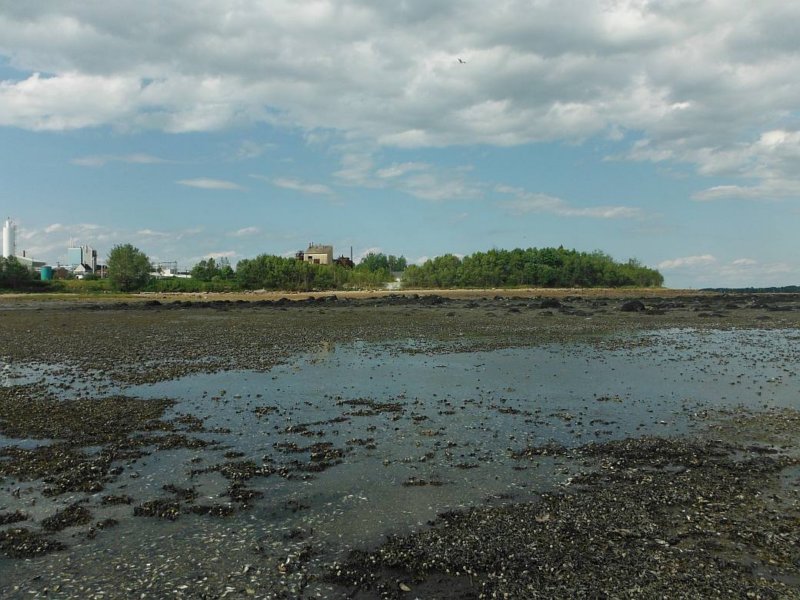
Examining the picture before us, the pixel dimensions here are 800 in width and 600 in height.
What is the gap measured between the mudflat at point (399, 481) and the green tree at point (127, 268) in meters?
109

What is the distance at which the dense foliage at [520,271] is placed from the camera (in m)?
166

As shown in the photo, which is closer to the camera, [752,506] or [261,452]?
[752,506]

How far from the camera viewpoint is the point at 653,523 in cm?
967

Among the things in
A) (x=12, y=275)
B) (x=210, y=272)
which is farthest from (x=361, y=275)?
(x=12, y=275)

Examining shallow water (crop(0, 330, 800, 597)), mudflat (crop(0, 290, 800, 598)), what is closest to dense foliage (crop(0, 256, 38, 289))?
mudflat (crop(0, 290, 800, 598))

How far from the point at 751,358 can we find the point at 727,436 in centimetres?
1841

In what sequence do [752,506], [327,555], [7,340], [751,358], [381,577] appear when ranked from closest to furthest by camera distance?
[381,577] → [327,555] → [752,506] → [751,358] → [7,340]

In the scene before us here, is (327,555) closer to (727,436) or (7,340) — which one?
(727,436)

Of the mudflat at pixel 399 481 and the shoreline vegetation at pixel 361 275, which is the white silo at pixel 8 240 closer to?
the shoreline vegetation at pixel 361 275

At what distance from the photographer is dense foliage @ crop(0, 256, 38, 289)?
391ft

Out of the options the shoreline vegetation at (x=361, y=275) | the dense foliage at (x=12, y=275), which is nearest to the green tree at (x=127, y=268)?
the shoreline vegetation at (x=361, y=275)

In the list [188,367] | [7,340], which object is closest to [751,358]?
[188,367]

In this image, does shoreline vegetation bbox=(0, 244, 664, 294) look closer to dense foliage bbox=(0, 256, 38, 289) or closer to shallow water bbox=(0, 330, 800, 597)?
dense foliage bbox=(0, 256, 38, 289)

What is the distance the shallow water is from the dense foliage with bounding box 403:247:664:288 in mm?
134149
